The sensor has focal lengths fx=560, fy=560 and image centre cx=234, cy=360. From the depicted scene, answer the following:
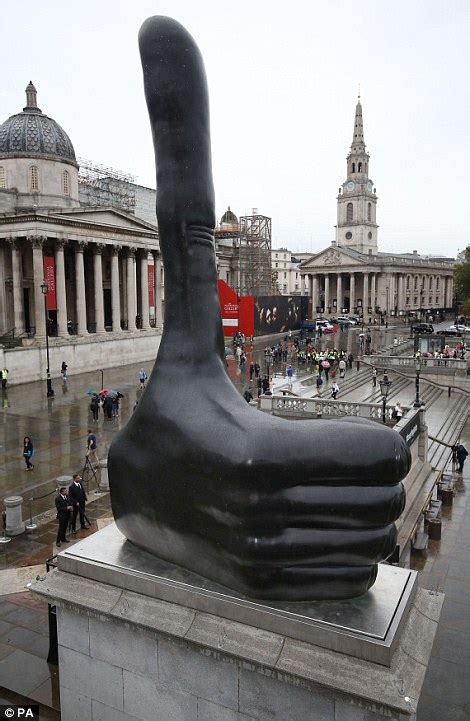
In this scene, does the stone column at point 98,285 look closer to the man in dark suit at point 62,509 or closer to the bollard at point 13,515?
the bollard at point 13,515

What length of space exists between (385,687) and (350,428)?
6.75ft

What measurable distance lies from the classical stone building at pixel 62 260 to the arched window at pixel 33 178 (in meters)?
0.08

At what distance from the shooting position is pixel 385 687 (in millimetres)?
4426

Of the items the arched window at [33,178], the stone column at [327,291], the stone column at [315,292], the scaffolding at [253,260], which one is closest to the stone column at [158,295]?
the arched window at [33,178]

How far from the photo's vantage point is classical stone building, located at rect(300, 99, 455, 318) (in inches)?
4245

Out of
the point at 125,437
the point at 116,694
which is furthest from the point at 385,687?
the point at 125,437

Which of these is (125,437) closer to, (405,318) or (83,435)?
(83,435)

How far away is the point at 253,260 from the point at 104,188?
20.8 m

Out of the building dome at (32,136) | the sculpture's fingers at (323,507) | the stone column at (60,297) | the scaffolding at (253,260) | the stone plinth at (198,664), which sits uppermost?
the building dome at (32,136)

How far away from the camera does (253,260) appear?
71750 mm

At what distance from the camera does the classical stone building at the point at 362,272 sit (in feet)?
354

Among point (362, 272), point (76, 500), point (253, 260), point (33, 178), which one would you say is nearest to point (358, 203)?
point (362, 272)

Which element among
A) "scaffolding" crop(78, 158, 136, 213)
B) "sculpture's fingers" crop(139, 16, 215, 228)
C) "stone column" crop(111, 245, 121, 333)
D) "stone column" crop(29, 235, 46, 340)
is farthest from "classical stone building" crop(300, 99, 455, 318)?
"sculpture's fingers" crop(139, 16, 215, 228)

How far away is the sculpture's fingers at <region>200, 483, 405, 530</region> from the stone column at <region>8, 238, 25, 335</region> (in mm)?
37654
